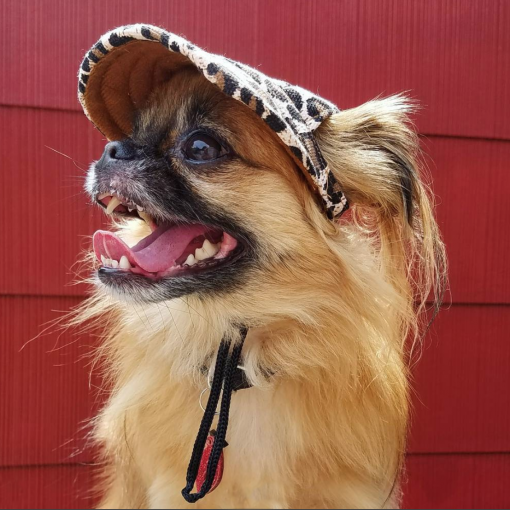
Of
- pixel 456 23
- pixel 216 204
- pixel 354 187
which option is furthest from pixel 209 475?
pixel 456 23

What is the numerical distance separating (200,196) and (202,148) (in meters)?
0.11

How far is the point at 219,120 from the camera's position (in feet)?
4.09

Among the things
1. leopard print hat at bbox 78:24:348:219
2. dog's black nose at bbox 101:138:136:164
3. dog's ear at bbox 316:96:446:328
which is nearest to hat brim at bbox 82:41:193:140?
leopard print hat at bbox 78:24:348:219

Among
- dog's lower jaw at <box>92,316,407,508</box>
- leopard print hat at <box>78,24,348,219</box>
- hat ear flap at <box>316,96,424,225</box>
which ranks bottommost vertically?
dog's lower jaw at <box>92,316,407,508</box>

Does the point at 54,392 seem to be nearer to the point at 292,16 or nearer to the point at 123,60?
the point at 123,60

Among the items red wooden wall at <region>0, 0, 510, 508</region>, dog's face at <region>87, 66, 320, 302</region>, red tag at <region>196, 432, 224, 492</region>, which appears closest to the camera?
dog's face at <region>87, 66, 320, 302</region>

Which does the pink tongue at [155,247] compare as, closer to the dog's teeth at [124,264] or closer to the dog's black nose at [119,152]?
the dog's teeth at [124,264]

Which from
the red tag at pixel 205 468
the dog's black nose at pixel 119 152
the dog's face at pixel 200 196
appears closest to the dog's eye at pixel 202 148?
the dog's face at pixel 200 196

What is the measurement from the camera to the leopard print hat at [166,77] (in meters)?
1.04

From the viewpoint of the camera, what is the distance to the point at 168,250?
130 cm

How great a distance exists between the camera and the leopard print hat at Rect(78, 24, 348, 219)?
104 centimetres

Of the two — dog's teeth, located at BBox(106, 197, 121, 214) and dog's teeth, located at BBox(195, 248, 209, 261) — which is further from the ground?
dog's teeth, located at BBox(106, 197, 121, 214)

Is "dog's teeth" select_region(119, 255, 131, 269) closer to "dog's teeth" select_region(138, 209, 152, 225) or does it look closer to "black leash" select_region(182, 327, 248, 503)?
"dog's teeth" select_region(138, 209, 152, 225)

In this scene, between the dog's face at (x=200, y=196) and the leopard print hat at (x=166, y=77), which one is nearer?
the leopard print hat at (x=166, y=77)
